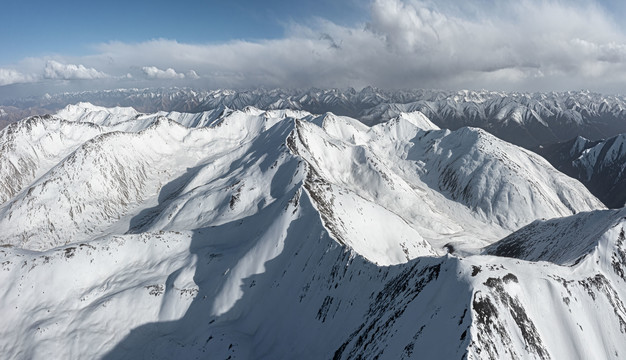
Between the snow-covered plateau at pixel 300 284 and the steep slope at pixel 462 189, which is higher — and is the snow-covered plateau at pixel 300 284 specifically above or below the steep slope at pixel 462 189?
above

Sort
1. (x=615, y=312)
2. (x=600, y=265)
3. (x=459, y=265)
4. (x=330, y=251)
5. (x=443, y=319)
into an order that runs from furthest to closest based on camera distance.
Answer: (x=330, y=251)
(x=600, y=265)
(x=615, y=312)
(x=459, y=265)
(x=443, y=319)

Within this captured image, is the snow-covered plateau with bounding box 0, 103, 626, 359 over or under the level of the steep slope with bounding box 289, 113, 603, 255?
over

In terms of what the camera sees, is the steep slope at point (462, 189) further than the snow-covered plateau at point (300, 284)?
Yes

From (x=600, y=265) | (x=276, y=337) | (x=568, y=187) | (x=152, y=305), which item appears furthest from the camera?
(x=568, y=187)

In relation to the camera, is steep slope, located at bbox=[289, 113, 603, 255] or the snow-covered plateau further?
steep slope, located at bbox=[289, 113, 603, 255]

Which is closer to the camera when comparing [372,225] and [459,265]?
[459,265]

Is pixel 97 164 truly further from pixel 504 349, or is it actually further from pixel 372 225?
pixel 504 349

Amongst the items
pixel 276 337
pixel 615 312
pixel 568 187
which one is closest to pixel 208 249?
pixel 276 337

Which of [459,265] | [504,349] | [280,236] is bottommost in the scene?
[280,236]

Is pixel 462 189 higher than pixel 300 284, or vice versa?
pixel 300 284

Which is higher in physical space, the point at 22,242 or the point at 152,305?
the point at 152,305

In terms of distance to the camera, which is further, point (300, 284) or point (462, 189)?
point (462, 189)
